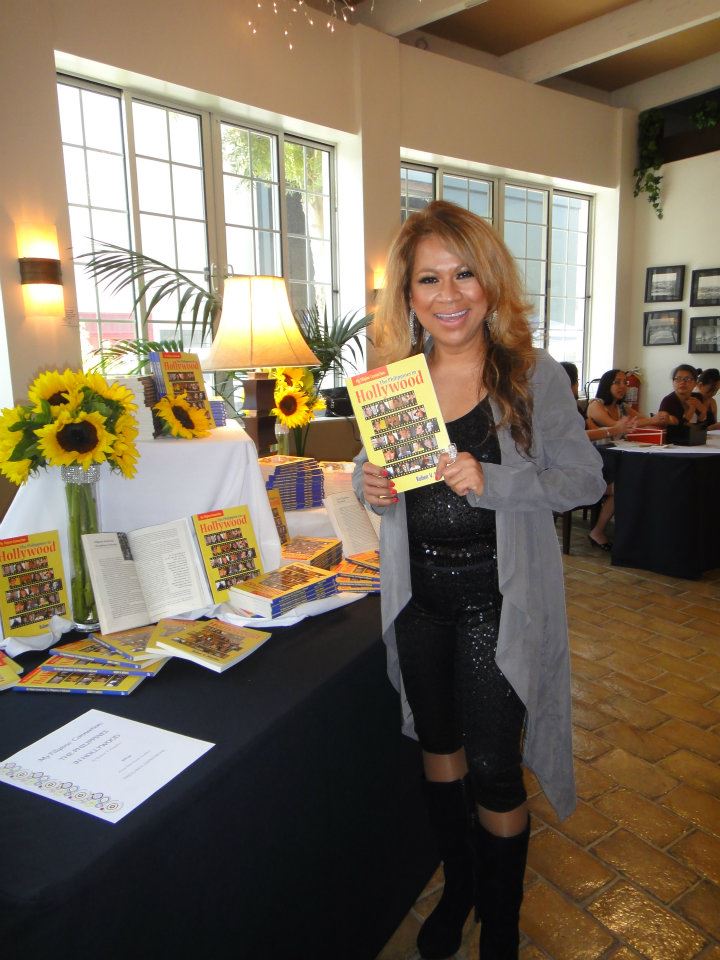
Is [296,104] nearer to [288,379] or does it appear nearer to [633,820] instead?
[288,379]

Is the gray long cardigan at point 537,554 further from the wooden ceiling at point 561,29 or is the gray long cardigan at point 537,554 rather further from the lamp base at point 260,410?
the wooden ceiling at point 561,29

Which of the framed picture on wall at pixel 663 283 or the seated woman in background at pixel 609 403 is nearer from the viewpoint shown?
the seated woman in background at pixel 609 403

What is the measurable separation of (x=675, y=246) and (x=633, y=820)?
7610mm

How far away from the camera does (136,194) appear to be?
488cm

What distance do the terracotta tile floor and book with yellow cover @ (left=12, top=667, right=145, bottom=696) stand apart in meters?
0.94

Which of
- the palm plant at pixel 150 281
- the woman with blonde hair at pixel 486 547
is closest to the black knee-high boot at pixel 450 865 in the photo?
the woman with blonde hair at pixel 486 547

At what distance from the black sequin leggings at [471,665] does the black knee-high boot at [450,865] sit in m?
0.13

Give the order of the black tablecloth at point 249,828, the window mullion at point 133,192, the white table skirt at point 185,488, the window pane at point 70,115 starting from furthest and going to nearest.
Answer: the window mullion at point 133,192 < the window pane at point 70,115 < the white table skirt at point 185,488 < the black tablecloth at point 249,828

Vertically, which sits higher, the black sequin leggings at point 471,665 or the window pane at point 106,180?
the window pane at point 106,180

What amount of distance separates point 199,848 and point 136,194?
16.3ft

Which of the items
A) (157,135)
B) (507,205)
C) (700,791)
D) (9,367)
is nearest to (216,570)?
(700,791)

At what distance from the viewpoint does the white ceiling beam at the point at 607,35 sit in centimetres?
586

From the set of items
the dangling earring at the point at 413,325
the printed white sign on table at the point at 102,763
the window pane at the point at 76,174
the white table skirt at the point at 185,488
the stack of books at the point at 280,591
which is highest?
the window pane at the point at 76,174

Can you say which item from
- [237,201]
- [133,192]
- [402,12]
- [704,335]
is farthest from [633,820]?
[704,335]
